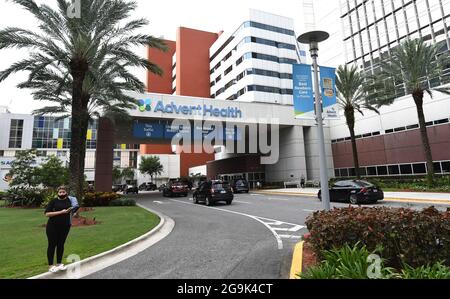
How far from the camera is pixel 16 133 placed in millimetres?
73125

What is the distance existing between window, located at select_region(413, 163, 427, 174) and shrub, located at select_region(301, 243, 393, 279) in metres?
28.5

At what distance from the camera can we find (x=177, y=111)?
102 ft

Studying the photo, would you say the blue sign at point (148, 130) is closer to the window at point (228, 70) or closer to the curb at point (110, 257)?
the curb at point (110, 257)

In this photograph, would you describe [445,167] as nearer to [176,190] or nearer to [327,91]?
[327,91]

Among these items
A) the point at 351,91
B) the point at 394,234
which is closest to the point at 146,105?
the point at 351,91

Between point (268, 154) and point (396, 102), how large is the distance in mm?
17463

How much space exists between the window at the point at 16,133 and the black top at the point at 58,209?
81598 mm

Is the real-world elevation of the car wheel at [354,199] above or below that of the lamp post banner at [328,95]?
below

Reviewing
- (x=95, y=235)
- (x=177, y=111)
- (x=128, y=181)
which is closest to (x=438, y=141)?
(x=177, y=111)

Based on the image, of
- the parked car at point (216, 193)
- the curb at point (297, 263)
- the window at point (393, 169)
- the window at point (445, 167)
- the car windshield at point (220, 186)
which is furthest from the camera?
the window at point (393, 169)

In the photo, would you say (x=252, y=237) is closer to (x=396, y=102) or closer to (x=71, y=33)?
(x=71, y=33)

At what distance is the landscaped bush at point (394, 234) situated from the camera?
179 inches

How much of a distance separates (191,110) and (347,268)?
28498 millimetres

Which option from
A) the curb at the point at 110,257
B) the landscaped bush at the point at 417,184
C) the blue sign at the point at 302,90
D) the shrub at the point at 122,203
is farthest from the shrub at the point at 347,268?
the landscaped bush at the point at 417,184
